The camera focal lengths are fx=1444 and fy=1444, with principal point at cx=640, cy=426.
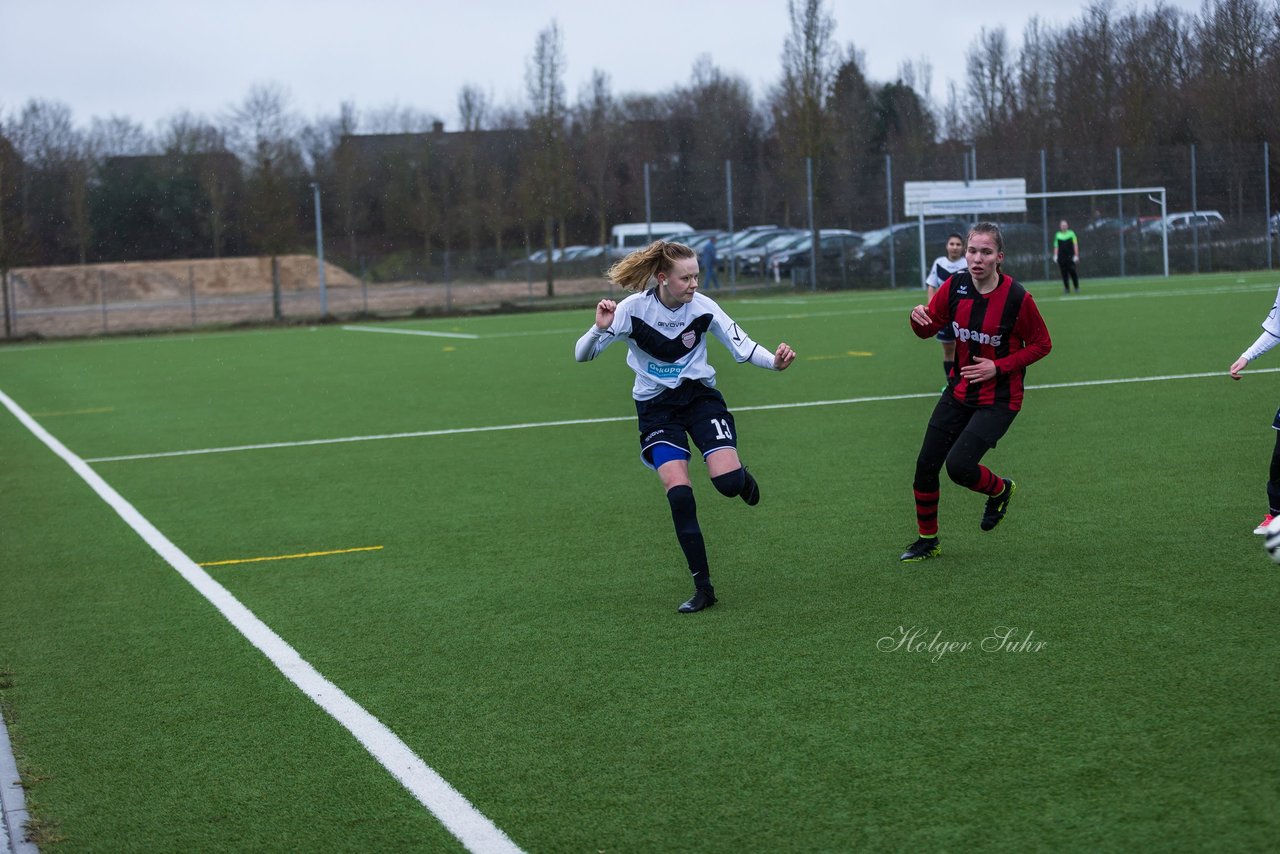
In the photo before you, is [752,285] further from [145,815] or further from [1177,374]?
[145,815]

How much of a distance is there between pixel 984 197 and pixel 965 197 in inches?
27.9

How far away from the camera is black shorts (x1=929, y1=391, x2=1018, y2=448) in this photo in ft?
22.8

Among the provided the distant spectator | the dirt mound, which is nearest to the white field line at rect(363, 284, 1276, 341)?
the distant spectator

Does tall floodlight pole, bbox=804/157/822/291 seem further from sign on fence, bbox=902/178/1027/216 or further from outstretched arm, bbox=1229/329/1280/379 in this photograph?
outstretched arm, bbox=1229/329/1280/379

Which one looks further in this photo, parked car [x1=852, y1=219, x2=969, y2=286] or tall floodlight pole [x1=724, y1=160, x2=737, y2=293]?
tall floodlight pole [x1=724, y1=160, x2=737, y2=293]

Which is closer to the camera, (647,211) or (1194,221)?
(647,211)

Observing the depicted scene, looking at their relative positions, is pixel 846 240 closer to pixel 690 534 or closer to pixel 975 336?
pixel 975 336

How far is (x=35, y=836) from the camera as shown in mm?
4148

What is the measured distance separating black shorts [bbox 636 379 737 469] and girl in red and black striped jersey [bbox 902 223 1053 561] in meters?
1.00

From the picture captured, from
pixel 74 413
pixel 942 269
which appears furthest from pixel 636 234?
pixel 942 269

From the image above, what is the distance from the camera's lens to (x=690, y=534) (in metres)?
6.44

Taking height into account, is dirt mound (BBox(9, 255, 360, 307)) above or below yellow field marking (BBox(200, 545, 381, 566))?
above

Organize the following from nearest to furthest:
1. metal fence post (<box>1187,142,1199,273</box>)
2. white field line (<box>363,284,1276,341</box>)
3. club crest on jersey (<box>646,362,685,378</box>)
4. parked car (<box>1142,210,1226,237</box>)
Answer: club crest on jersey (<box>646,362,685,378</box>) < white field line (<box>363,284,1276,341</box>) < metal fence post (<box>1187,142,1199,273</box>) < parked car (<box>1142,210,1226,237</box>)

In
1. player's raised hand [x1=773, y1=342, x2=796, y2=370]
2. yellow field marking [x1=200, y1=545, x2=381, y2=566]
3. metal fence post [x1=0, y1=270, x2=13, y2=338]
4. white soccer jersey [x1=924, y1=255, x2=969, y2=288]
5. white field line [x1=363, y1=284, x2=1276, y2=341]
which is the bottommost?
yellow field marking [x1=200, y1=545, x2=381, y2=566]
